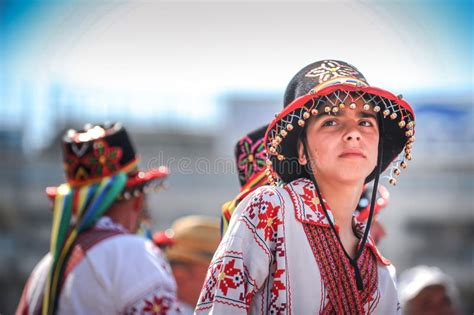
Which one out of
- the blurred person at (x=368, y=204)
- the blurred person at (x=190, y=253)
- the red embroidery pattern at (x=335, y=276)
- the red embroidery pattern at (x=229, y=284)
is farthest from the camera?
the blurred person at (x=190, y=253)

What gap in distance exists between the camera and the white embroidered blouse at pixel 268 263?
Answer: 2.74 metres

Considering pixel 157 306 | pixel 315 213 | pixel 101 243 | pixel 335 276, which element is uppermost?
pixel 315 213

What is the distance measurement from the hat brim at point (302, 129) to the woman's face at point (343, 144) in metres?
0.06

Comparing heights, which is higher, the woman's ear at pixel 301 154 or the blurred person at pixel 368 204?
the woman's ear at pixel 301 154

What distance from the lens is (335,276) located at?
9.34 feet

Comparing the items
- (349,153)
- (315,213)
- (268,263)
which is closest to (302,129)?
(349,153)

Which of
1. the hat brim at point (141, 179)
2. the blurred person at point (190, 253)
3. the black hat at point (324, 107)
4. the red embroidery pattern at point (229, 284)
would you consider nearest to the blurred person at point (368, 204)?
the black hat at point (324, 107)

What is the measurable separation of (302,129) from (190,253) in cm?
263

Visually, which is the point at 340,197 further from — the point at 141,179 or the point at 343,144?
the point at 141,179

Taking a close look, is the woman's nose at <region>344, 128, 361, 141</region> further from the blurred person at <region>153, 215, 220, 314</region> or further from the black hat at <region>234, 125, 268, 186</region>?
the blurred person at <region>153, 215, 220, 314</region>

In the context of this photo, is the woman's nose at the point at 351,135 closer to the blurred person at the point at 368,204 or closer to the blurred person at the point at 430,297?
the blurred person at the point at 368,204

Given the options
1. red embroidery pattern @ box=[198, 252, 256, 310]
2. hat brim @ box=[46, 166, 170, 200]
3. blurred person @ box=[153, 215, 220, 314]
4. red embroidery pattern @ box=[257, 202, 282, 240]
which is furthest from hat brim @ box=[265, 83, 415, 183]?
blurred person @ box=[153, 215, 220, 314]

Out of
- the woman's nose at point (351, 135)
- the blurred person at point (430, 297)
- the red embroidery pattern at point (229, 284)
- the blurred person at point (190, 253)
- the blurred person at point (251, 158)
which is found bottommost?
the blurred person at point (430, 297)

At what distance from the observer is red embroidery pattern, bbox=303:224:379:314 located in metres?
2.83
